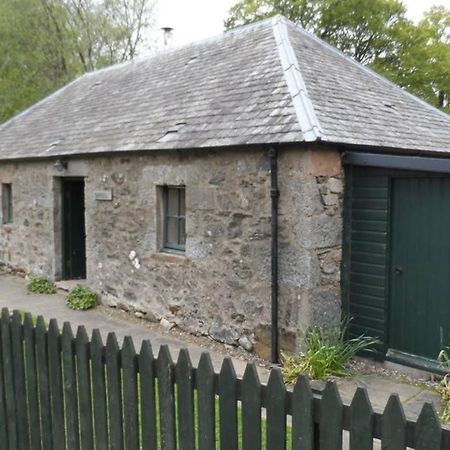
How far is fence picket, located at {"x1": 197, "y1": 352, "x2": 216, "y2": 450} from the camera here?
252cm

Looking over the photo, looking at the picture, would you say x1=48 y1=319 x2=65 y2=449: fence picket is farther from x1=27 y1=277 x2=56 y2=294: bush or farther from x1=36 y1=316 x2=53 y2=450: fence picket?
x1=27 y1=277 x2=56 y2=294: bush

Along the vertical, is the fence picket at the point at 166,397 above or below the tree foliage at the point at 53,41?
below

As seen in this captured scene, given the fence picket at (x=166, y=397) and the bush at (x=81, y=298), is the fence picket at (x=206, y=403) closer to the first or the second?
the fence picket at (x=166, y=397)

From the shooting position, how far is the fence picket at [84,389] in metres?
3.06

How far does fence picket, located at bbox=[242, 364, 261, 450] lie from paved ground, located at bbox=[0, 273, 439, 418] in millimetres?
2777

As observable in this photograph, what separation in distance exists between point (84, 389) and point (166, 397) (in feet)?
2.16

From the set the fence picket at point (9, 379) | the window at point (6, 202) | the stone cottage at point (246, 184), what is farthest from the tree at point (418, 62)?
the fence picket at point (9, 379)

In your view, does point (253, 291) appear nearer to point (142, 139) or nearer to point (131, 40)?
point (142, 139)

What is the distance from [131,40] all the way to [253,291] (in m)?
22.4

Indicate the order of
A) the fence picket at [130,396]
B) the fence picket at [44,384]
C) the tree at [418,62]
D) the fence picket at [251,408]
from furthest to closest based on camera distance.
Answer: the tree at [418,62] → the fence picket at [44,384] → the fence picket at [130,396] → the fence picket at [251,408]

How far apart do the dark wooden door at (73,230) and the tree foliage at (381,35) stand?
1553cm

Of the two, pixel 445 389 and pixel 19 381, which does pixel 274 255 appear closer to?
pixel 445 389

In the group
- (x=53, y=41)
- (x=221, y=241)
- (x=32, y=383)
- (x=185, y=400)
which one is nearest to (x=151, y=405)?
(x=185, y=400)

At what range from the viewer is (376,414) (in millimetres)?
2053
